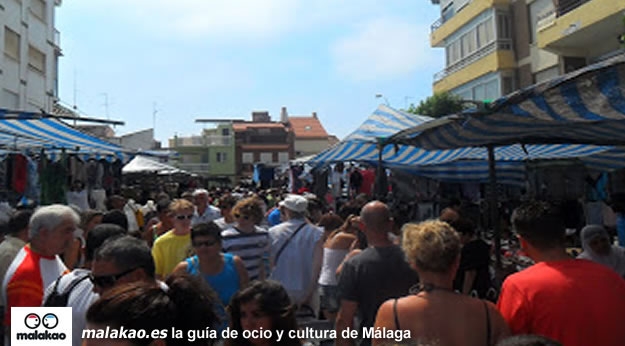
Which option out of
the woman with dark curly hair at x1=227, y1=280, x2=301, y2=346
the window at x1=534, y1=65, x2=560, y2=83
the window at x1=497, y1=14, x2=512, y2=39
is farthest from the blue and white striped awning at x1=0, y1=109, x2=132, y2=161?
the window at x1=497, y1=14, x2=512, y2=39

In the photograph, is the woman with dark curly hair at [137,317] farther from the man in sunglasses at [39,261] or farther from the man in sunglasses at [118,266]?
the man in sunglasses at [39,261]

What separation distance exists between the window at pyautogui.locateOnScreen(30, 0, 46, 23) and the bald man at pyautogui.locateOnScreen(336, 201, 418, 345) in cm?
2398

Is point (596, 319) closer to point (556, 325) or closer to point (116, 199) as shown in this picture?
point (556, 325)

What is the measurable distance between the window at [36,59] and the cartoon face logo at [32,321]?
882 inches

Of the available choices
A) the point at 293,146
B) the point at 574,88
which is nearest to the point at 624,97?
the point at 574,88

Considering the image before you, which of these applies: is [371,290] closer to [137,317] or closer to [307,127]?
[137,317]

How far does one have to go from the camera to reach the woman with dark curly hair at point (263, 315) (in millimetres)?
2334

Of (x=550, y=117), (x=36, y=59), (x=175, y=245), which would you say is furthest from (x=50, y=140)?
(x=36, y=59)

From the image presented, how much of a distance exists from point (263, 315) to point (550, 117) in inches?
112

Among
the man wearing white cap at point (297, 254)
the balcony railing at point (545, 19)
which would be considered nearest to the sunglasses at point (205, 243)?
the man wearing white cap at point (297, 254)

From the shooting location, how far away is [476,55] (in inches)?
915

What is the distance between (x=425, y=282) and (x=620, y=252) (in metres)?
3.63

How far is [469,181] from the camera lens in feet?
42.3

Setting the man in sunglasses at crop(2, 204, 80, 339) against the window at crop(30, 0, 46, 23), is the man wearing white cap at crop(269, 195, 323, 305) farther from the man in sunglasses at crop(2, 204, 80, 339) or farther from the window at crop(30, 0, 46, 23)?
the window at crop(30, 0, 46, 23)
